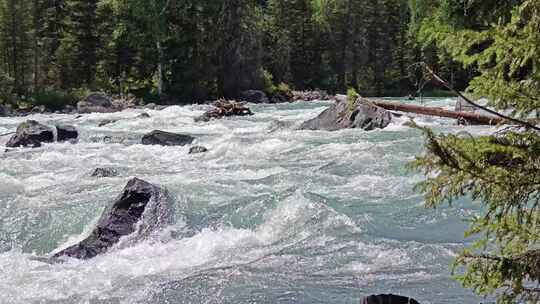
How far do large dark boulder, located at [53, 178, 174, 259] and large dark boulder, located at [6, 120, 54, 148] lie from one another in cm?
1074

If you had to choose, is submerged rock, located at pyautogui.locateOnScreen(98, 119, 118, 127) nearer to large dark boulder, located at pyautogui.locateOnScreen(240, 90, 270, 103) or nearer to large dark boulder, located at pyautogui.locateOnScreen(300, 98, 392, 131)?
large dark boulder, located at pyautogui.locateOnScreen(300, 98, 392, 131)

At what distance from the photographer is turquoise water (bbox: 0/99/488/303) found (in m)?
6.92

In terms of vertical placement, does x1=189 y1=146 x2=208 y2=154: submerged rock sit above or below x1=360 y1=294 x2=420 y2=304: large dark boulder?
below

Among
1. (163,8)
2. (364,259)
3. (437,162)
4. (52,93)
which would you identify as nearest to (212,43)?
(163,8)

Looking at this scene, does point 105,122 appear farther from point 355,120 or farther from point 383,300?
point 383,300

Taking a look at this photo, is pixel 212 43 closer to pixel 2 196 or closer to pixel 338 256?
pixel 2 196

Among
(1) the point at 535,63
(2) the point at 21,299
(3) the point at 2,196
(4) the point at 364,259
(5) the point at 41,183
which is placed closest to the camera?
(1) the point at 535,63

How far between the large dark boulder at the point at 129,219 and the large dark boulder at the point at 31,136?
423 inches

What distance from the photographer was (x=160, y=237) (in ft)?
29.7

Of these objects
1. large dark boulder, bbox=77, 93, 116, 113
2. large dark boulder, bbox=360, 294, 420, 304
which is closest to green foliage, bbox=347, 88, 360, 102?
large dark boulder, bbox=360, 294, 420, 304

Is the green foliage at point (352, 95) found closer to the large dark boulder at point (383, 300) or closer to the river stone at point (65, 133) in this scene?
the large dark boulder at point (383, 300)

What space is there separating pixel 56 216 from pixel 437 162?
25.6 feet

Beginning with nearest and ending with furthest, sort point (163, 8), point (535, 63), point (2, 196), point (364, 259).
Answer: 1. point (535, 63)
2. point (364, 259)
3. point (2, 196)
4. point (163, 8)

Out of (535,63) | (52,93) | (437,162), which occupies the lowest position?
(52,93)
